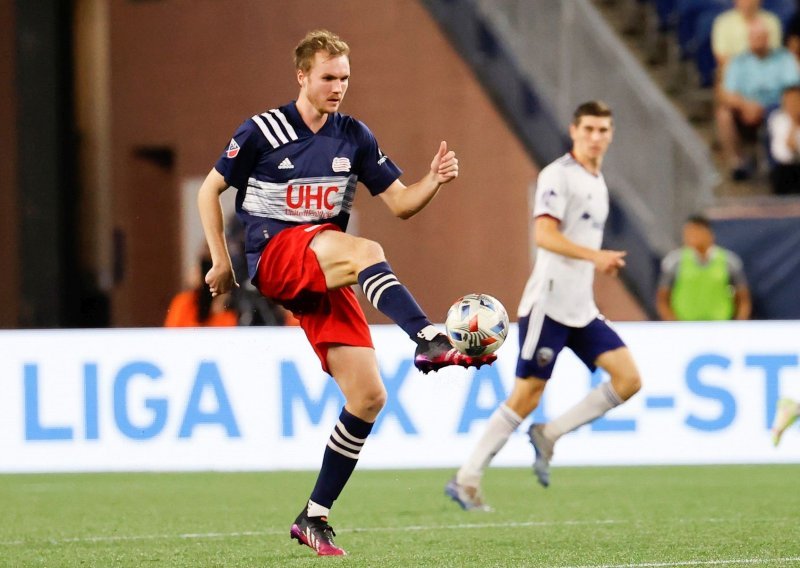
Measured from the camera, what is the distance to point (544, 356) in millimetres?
8234

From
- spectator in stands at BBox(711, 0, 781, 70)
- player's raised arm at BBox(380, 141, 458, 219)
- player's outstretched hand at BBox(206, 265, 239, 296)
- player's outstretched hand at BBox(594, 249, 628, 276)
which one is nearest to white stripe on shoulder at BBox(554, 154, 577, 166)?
player's outstretched hand at BBox(594, 249, 628, 276)

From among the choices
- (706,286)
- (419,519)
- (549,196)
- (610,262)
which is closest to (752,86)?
(706,286)

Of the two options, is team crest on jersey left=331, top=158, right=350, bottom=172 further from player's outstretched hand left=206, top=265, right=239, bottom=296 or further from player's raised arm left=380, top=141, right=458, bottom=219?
player's outstretched hand left=206, top=265, right=239, bottom=296

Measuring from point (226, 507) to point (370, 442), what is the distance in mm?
2046

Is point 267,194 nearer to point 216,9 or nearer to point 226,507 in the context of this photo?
point 226,507

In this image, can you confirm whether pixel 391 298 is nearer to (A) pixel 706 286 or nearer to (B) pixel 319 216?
(B) pixel 319 216

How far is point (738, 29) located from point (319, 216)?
8.34 metres

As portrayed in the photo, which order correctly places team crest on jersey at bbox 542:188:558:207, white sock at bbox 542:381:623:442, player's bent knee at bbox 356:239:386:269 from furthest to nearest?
white sock at bbox 542:381:623:442 < team crest on jersey at bbox 542:188:558:207 < player's bent knee at bbox 356:239:386:269

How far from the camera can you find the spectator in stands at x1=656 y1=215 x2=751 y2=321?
39.9ft

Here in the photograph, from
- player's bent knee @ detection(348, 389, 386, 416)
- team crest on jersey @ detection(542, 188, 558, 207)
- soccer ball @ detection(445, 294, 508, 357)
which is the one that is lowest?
player's bent knee @ detection(348, 389, 386, 416)

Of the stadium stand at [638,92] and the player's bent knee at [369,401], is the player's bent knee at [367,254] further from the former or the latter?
the stadium stand at [638,92]

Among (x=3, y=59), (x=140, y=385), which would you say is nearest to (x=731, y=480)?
(x=140, y=385)

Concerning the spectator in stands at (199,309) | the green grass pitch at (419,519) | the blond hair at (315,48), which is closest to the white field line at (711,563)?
the green grass pitch at (419,519)

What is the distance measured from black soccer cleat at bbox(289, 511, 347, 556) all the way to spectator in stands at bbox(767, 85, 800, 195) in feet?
24.9
